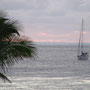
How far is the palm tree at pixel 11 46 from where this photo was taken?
14703 mm

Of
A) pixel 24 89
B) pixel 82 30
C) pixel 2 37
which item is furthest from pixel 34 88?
pixel 82 30

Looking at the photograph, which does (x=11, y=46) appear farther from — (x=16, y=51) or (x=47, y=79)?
(x=47, y=79)

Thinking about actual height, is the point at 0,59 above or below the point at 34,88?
above

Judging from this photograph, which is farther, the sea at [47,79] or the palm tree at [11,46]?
the sea at [47,79]

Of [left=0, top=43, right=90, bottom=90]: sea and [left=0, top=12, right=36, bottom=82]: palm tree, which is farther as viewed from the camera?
[left=0, top=43, right=90, bottom=90]: sea

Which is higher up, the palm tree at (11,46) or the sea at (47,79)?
the palm tree at (11,46)

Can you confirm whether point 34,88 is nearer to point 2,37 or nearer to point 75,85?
point 75,85

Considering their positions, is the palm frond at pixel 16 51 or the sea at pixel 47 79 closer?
the palm frond at pixel 16 51

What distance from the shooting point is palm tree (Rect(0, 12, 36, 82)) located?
1470cm

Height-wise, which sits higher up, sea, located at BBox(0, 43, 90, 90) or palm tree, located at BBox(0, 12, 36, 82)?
palm tree, located at BBox(0, 12, 36, 82)

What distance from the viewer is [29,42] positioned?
14992mm

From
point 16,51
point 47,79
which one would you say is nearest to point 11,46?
point 16,51

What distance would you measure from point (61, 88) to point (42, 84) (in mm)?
5028

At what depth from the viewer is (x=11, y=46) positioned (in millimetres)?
14734
